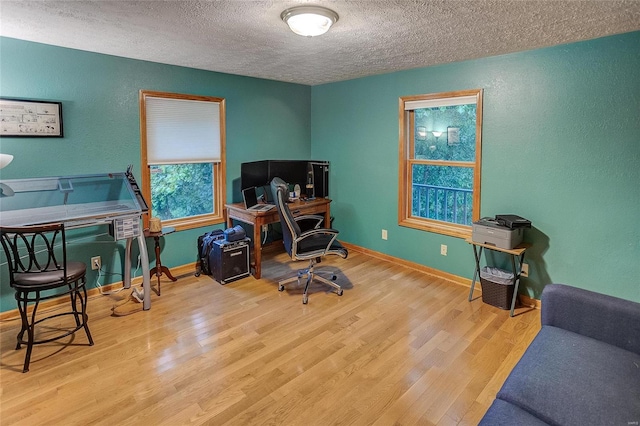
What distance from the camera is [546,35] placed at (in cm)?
272

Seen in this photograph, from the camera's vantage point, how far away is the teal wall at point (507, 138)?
284 centimetres

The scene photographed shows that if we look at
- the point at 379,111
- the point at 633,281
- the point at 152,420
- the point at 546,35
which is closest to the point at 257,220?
the point at 379,111

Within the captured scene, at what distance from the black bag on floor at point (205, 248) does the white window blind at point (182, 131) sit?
2.70 ft

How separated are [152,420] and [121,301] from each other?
1701 mm

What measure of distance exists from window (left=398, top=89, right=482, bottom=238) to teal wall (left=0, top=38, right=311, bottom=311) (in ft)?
6.00

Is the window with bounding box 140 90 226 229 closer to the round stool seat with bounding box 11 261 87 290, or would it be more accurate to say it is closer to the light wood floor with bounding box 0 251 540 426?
the light wood floor with bounding box 0 251 540 426

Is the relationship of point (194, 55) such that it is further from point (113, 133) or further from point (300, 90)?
point (300, 90)

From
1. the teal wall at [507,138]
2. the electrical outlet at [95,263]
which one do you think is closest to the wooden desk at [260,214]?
the teal wall at [507,138]

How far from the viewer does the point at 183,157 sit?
400 cm

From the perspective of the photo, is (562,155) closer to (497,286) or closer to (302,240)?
(497,286)

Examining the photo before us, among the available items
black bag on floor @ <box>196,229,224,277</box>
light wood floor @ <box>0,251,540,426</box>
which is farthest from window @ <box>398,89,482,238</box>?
black bag on floor @ <box>196,229,224,277</box>

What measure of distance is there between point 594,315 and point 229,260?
9.92 ft

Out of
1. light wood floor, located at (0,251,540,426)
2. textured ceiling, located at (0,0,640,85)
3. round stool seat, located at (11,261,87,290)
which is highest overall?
textured ceiling, located at (0,0,640,85)

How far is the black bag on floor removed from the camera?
13.1 feet
